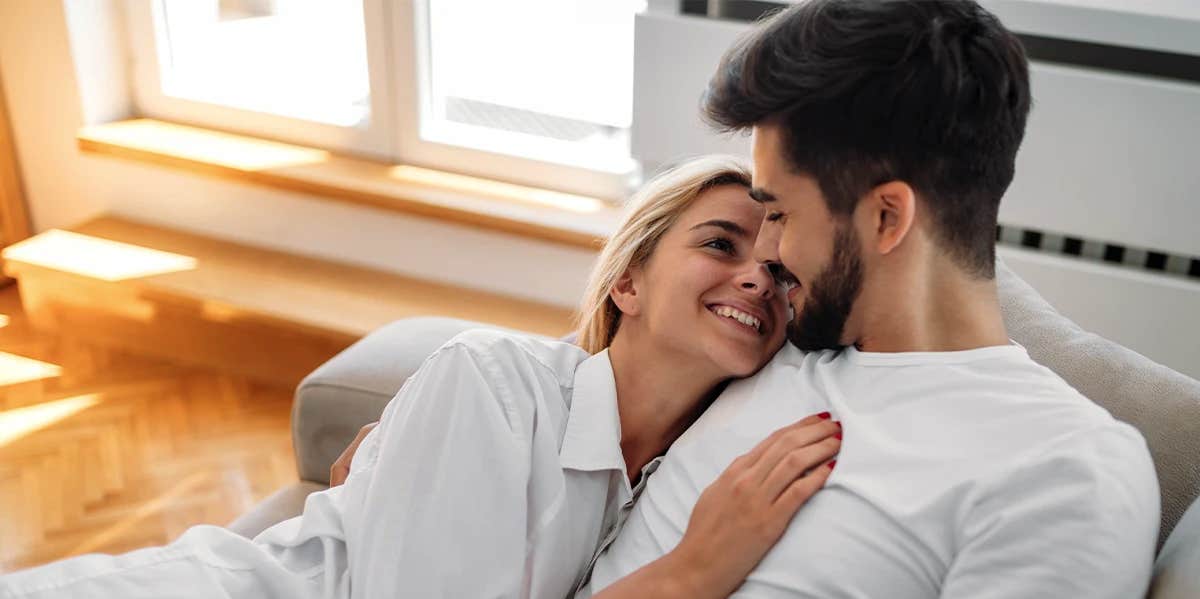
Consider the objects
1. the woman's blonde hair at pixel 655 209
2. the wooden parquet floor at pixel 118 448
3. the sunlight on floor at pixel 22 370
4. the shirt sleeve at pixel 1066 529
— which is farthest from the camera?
the sunlight on floor at pixel 22 370

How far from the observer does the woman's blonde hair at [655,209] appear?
165 centimetres

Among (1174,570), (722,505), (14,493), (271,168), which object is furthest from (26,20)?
Result: (1174,570)

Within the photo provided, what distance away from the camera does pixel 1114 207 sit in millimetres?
2150

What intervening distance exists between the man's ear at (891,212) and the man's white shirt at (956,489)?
0.14 meters

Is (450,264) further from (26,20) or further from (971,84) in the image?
(971,84)

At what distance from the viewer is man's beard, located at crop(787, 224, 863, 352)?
1315 millimetres

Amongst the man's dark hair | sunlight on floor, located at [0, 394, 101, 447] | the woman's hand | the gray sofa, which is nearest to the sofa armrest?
the gray sofa

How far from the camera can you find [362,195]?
120 inches

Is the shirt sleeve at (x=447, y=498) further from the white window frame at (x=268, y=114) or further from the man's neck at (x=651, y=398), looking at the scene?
the white window frame at (x=268, y=114)

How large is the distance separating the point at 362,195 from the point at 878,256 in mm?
1981

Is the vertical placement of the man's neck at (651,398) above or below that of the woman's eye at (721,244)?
below

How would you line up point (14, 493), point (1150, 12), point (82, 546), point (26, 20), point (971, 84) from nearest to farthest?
point (971, 84), point (1150, 12), point (82, 546), point (14, 493), point (26, 20)

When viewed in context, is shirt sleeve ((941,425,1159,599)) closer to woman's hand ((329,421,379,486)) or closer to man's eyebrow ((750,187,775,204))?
man's eyebrow ((750,187,775,204))

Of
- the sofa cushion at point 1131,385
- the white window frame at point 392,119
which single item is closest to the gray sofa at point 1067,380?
the sofa cushion at point 1131,385
